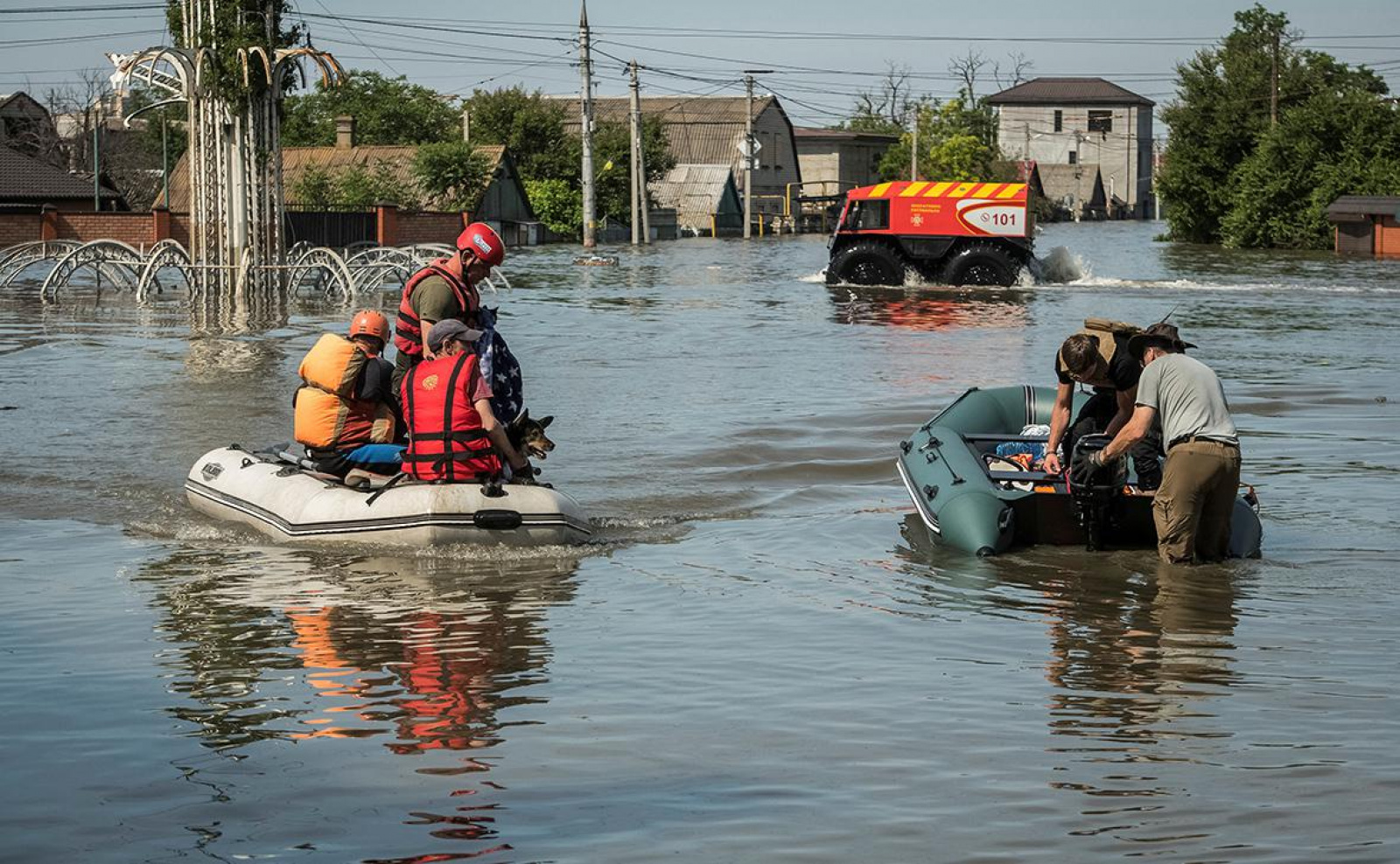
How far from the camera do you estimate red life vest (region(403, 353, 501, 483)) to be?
372 inches

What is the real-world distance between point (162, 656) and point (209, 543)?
297 centimetres

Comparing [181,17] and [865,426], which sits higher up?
[181,17]

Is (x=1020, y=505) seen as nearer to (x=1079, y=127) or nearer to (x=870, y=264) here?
(x=870, y=264)

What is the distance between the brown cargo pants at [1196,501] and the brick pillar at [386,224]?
44660 millimetres

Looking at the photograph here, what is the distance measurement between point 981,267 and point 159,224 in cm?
2309

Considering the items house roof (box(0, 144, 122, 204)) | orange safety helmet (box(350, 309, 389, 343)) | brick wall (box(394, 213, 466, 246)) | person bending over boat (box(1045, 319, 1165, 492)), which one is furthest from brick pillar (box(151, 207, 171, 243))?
person bending over boat (box(1045, 319, 1165, 492))

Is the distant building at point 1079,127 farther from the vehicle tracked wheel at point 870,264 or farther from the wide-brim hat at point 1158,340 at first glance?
the wide-brim hat at point 1158,340

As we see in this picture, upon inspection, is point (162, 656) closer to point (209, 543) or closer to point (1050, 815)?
point (209, 543)

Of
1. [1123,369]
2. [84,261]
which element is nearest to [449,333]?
[1123,369]

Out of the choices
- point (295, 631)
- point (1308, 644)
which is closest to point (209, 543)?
point (295, 631)

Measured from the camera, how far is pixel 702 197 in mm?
90500

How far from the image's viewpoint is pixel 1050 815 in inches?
224

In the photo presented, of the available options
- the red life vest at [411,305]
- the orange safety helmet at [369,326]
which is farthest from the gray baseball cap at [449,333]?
the orange safety helmet at [369,326]

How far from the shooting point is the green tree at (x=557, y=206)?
243 feet
